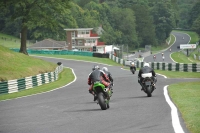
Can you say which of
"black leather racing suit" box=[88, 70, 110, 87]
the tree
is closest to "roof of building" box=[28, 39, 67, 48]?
the tree

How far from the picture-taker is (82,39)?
429ft

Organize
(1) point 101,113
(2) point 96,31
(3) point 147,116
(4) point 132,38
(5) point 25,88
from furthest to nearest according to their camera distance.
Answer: (4) point 132,38 < (2) point 96,31 < (5) point 25,88 < (1) point 101,113 < (3) point 147,116

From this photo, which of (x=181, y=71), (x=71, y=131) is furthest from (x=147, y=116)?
(x=181, y=71)

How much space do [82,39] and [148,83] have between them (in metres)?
110

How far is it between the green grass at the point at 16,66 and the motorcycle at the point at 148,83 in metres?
15.3

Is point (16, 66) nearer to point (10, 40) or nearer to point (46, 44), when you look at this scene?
point (46, 44)

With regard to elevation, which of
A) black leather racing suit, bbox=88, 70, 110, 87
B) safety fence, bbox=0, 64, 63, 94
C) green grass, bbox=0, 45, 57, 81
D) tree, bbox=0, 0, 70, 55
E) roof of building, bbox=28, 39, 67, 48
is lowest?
safety fence, bbox=0, 64, 63, 94

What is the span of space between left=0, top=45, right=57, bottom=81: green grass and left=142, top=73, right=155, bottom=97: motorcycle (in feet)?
50.3

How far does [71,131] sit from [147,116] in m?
2.86

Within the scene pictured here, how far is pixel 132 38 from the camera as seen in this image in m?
160

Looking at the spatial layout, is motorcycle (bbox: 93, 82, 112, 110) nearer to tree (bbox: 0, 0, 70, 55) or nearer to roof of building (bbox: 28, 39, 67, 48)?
tree (bbox: 0, 0, 70, 55)

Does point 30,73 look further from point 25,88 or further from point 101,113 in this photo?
point 101,113

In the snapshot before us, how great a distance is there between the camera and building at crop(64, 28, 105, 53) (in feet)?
422

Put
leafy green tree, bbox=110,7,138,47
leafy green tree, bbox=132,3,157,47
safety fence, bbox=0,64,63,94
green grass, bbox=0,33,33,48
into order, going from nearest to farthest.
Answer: safety fence, bbox=0,64,63,94 < green grass, bbox=0,33,33,48 < leafy green tree, bbox=110,7,138,47 < leafy green tree, bbox=132,3,157,47
